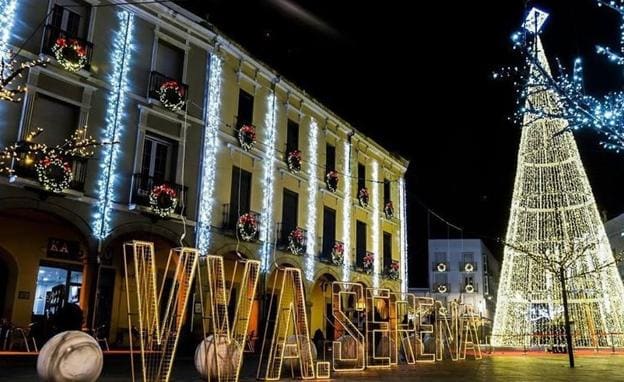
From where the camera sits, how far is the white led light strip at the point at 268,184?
21.5 m

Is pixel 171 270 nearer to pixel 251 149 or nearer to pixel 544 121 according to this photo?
pixel 251 149

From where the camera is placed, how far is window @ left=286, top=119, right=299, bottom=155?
78.7 ft

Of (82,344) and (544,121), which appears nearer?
(82,344)

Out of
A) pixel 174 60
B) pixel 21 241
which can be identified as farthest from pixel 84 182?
pixel 174 60

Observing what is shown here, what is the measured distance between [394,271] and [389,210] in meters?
3.48

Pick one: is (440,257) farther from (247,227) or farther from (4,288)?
(4,288)

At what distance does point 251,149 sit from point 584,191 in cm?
1334

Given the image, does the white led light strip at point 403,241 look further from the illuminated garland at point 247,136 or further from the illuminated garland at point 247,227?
the illuminated garland at point 247,136

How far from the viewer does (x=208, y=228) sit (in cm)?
1894

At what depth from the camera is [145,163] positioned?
17.7 metres

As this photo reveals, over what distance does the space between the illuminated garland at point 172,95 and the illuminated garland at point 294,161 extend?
20.2 ft

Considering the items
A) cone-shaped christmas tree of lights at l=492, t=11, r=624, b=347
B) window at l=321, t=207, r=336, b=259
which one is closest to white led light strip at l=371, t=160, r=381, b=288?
window at l=321, t=207, r=336, b=259

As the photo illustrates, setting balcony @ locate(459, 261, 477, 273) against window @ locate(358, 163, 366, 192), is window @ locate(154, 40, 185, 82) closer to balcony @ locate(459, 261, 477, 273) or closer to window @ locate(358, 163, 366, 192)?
window @ locate(358, 163, 366, 192)

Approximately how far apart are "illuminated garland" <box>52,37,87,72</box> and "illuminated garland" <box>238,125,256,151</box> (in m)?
6.58
